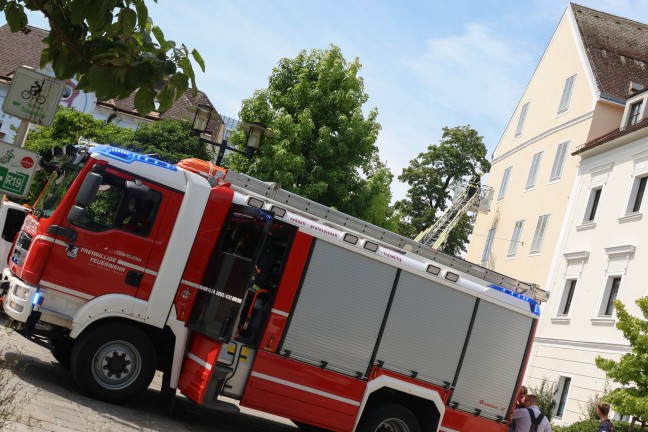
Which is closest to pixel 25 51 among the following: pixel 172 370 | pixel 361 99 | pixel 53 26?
pixel 361 99

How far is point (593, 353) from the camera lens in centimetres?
2914

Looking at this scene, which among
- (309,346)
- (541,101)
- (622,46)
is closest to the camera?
(309,346)

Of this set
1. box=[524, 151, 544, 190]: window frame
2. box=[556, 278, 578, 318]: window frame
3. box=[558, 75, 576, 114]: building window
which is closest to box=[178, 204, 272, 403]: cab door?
box=[556, 278, 578, 318]: window frame

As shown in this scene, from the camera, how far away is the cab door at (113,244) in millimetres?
11805

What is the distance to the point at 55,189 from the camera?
41.0ft

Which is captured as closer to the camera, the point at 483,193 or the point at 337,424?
the point at 337,424

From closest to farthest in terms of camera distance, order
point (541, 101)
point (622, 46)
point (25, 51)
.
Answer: point (622, 46), point (541, 101), point (25, 51)

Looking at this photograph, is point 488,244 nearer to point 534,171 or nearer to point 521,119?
point 534,171

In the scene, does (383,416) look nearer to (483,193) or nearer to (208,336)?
(208,336)

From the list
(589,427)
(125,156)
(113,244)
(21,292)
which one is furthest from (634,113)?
(21,292)

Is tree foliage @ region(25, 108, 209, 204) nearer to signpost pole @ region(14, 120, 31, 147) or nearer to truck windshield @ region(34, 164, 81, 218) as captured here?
truck windshield @ region(34, 164, 81, 218)

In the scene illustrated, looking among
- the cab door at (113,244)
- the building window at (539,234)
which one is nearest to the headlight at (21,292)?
the cab door at (113,244)

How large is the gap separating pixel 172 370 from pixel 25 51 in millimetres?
54647

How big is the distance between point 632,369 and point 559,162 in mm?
18317
